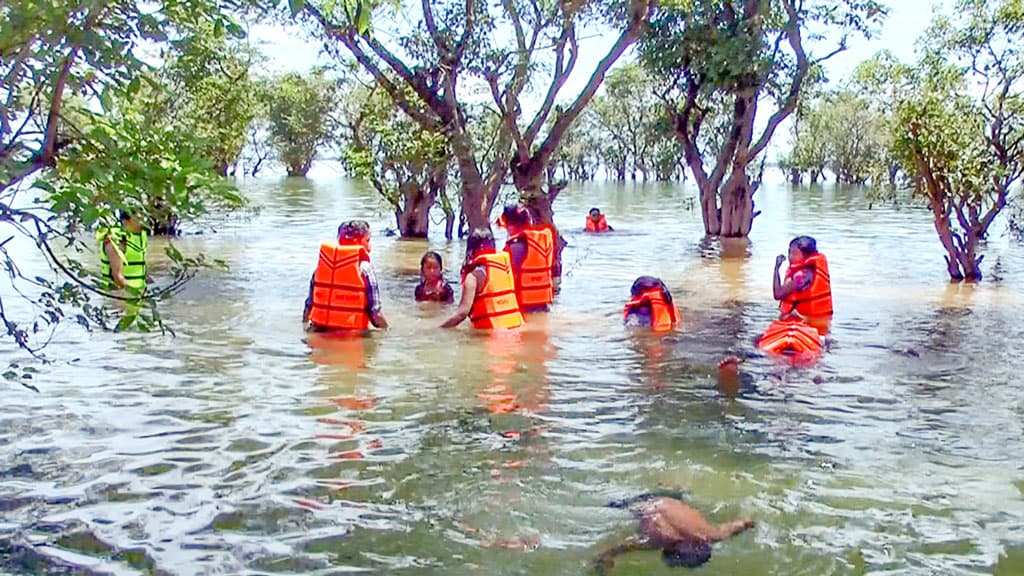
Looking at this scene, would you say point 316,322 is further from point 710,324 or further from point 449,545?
point 449,545

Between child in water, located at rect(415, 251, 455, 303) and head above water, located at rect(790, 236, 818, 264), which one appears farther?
child in water, located at rect(415, 251, 455, 303)

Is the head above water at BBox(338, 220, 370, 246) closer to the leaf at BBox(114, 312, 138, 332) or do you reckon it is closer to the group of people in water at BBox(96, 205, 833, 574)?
the group of people in water at BBox(96, 205, 833, 574)

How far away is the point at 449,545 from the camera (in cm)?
491

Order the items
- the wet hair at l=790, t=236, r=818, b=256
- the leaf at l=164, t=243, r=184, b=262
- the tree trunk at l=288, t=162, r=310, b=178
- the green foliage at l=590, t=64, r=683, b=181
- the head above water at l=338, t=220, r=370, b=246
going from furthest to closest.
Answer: the tree trunk at l=288, t=162, r=310, b=178
the green foliage at l=590, t=64, r=683, b=181
the wet hair at l=790, t=236, r=818, b=256
the head above water at l=338, t=220, r=370, b=246
the leaf at l=164, t=243, r=184, b=262

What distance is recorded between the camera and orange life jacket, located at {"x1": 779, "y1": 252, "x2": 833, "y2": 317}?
11.8m

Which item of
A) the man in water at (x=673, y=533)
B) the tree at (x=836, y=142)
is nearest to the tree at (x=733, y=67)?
the man in water at (x=673, y=533)

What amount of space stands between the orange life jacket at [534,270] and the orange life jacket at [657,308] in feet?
3.73

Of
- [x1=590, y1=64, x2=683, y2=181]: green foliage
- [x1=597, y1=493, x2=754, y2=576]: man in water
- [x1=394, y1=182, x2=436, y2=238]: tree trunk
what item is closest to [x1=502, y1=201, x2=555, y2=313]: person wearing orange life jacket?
[x1=597, y1=493, x2=754, y2=576]: man in water

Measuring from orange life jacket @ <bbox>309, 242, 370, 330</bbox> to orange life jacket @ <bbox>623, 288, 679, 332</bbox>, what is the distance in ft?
10.0

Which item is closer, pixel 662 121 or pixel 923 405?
pixel 923 405

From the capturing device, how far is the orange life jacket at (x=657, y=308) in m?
11.2

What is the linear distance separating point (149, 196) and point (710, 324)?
9.03 m

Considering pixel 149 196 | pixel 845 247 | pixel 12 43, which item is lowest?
pixel 845 247

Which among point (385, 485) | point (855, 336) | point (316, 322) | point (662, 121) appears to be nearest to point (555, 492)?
point (385, 485)
